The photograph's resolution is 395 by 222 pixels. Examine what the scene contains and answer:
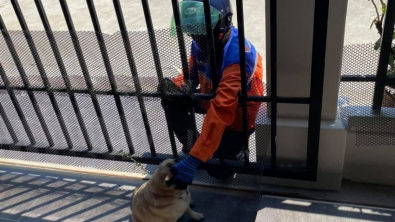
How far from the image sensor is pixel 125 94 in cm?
280

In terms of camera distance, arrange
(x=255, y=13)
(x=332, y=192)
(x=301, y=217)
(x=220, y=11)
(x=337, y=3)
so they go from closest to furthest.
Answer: (x=337, y=3)
(x=220, y=11)
(x=301, y=217)
(x=332, y=192)
(x=255, y=13)

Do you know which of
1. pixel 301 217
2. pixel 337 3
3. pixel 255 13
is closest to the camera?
pixel 337 3

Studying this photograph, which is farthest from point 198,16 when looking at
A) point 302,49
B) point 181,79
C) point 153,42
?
point 302,49

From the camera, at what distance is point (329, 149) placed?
108 inches

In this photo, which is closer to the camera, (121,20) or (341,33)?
(341,33)

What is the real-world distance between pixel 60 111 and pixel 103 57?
70 centimetres

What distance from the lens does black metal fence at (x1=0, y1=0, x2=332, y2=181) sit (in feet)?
7.83

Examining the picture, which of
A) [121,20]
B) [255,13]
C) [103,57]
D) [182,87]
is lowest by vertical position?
[255,13]

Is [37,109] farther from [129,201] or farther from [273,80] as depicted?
[273,80]

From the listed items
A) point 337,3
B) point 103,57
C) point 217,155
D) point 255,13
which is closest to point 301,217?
point 217,155

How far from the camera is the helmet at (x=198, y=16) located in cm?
240

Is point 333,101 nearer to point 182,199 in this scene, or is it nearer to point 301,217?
point 301,217

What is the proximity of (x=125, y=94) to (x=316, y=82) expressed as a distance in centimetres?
130

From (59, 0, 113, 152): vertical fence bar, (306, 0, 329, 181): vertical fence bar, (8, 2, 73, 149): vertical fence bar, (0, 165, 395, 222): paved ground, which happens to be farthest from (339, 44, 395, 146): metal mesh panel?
(8, 2, 73, 149): vertical fence bar
